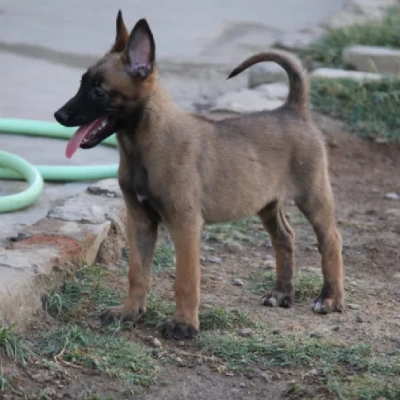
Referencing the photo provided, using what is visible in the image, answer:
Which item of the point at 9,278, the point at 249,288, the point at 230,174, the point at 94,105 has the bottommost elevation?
the point at 249,288

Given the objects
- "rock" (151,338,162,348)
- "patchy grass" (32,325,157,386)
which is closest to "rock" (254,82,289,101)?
"rock" (151,338,162,348)

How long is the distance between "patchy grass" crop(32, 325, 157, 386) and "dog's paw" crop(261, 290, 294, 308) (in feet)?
3.39

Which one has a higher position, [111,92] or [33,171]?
[111,92]

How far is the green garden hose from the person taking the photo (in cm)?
638

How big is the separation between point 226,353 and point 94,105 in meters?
1.28

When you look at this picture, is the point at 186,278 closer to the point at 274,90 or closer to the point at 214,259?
the point at 214,259

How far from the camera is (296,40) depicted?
1151 centimetres

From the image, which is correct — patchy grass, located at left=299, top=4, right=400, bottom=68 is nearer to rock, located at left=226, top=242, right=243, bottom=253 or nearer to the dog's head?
rock, located at left=226, top=242, right=243, bottom=253

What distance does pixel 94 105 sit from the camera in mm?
5062

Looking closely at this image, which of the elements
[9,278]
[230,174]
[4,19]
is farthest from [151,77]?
[4,19]

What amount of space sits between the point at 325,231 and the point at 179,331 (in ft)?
3.63

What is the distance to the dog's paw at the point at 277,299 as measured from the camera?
5.84 meters

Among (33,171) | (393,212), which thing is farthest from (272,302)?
(393,212)

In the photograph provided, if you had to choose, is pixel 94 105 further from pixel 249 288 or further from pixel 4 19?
pixel 4 19
